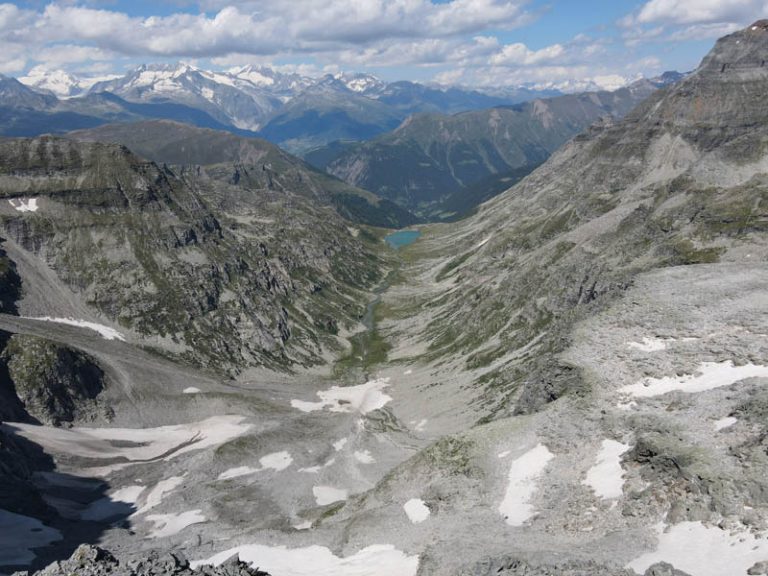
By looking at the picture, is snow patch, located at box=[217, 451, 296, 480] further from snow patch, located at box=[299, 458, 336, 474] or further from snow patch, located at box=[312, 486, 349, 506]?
snow patch, located at box=[312, 486, 349, 506]

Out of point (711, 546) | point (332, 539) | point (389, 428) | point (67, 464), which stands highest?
point (711, 546)

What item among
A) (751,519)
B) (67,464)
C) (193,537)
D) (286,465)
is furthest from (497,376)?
(751,519)

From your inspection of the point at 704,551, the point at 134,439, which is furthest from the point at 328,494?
the point at 704,551

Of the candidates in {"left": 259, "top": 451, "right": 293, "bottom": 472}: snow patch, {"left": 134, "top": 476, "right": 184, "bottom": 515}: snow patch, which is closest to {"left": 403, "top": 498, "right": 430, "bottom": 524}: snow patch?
{"left": 259, "top": 451, "right": 293, "bottom": 472}: snow patch

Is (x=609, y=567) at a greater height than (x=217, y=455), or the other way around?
(x=609, y=567)

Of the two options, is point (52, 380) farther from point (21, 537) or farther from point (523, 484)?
point (523, 484)

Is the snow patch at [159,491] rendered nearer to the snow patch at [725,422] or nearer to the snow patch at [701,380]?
the snow patch at [701,380]

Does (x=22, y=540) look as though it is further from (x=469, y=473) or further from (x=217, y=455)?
(x=469, y=473)
